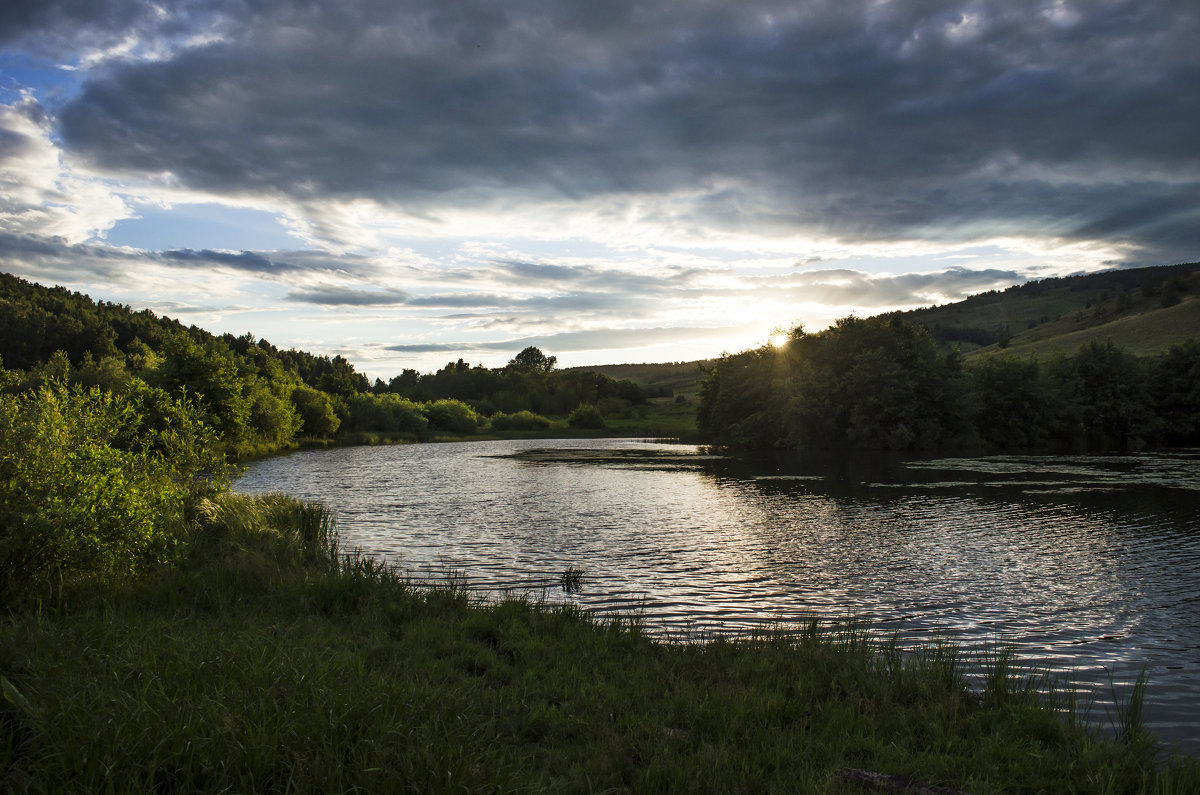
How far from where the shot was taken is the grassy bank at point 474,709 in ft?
15.6

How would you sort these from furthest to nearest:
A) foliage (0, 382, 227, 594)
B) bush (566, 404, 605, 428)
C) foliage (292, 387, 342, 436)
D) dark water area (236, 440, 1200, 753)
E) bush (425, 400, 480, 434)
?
bush (566, 404, 605, 428) → bush (425, 400, 480, 434) → foliage (292, 387, 342, 436) → dark water area (236, 440, 1200, 753) → foliage (0, 382, 227, 594)

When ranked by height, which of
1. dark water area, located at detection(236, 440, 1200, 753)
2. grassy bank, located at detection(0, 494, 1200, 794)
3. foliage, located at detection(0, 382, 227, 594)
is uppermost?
foliage, located at detection(0, 382, 227, 594)

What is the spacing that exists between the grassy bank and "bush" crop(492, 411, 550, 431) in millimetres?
114847

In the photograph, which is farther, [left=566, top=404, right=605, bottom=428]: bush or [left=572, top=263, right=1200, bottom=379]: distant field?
[left=566, top=404, right=605, bottom=428]: bush

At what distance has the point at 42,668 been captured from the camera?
19.1 ft

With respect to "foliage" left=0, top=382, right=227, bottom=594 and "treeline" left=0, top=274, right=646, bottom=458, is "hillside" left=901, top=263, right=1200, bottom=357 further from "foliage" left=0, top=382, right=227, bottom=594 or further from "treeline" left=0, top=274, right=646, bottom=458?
"foliage" left=0, top=382, right=227, bottom=594

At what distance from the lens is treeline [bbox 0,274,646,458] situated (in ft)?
184

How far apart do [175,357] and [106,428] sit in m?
52.1

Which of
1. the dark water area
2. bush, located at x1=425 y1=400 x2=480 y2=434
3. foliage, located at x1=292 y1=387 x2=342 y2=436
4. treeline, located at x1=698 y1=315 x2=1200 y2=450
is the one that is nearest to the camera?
the dark water area

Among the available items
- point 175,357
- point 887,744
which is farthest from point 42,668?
point 175,357

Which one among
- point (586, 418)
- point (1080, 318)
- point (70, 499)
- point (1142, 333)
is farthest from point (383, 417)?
point (1080, 318)

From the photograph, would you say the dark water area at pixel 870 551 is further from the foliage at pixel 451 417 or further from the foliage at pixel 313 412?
the foliage at pixel 451 417

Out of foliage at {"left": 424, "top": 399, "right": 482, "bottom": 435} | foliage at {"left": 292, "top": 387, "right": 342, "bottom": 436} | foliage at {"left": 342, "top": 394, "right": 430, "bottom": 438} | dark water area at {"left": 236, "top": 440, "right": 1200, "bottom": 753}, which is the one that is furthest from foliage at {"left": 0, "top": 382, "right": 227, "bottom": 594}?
foliage at {"left": 424, "top": 399, "right": 482, "bottom": 435}

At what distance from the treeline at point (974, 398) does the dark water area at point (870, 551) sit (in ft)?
82.5
